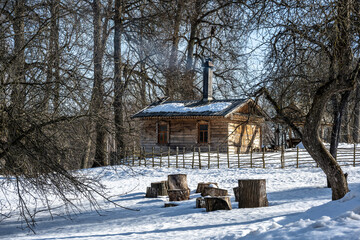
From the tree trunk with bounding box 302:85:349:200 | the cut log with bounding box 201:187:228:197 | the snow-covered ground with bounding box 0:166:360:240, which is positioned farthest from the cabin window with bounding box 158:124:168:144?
the tree trunk with bounding box 302:85:349:200

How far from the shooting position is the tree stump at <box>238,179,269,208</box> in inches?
401

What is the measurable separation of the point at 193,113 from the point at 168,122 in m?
2.52

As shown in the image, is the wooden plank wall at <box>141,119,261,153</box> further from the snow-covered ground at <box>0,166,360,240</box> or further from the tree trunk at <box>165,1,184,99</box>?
the snow-covered ground at <box>0,166,360,240</box>

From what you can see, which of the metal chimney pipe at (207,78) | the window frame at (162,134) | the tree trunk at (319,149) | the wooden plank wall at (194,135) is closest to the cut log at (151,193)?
the tree trunk at (319,149)

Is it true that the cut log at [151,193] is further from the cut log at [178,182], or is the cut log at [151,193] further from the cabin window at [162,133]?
the cabin window at [162,133]

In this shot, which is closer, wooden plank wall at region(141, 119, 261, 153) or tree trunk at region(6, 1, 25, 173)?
tree trunk at region(6, 1, 25, 173)

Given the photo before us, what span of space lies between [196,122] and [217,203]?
16464mm

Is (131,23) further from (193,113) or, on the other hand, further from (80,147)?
(80,147)

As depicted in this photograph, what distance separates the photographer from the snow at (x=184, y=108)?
25.5m

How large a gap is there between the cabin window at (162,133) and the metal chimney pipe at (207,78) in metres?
3.38

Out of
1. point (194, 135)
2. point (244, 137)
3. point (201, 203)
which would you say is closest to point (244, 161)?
point (194, 135)

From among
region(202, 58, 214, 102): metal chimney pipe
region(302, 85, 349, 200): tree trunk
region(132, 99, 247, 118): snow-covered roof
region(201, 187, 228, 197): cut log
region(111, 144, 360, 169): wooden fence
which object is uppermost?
region(202, 58, 214, 102): metal chimney pipe

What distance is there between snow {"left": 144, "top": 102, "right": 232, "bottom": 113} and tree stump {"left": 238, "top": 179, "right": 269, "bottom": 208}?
592 inches

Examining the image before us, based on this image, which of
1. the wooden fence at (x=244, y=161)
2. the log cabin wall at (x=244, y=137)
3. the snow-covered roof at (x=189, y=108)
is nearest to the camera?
the wooden fence at (x=244, y=161)
